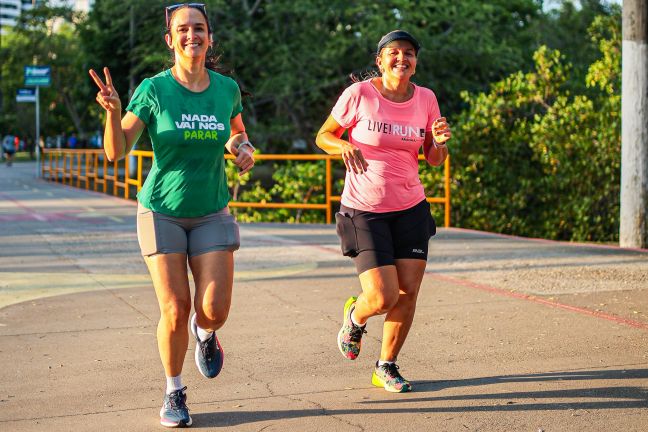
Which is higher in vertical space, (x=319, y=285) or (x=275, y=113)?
(x=275, y=113)

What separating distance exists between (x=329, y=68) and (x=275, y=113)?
3003mm

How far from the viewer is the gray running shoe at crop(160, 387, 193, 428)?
16.5ft

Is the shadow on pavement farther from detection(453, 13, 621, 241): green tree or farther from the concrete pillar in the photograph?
detection(453, 13, 621, 241): green tree

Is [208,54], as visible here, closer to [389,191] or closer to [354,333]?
[389,191]

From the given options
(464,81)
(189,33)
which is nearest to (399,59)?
(189,33)

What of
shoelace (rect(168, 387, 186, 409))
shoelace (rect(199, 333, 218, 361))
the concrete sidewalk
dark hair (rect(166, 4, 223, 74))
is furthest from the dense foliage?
shoelace (rect(168, 387, 186, 409))

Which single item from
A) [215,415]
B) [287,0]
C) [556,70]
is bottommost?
[215,415]

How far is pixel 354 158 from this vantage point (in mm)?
5598

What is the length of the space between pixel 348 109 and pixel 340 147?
28 centimetres

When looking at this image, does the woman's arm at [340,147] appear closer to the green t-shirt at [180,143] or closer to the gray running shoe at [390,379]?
the green t-shirt at [180,143]

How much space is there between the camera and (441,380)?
6.03 m

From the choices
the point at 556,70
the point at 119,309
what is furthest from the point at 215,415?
the point at 556,70

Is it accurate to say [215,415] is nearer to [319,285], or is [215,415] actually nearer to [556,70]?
[319,285]

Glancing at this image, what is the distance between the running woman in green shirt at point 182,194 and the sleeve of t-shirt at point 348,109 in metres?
0.86
